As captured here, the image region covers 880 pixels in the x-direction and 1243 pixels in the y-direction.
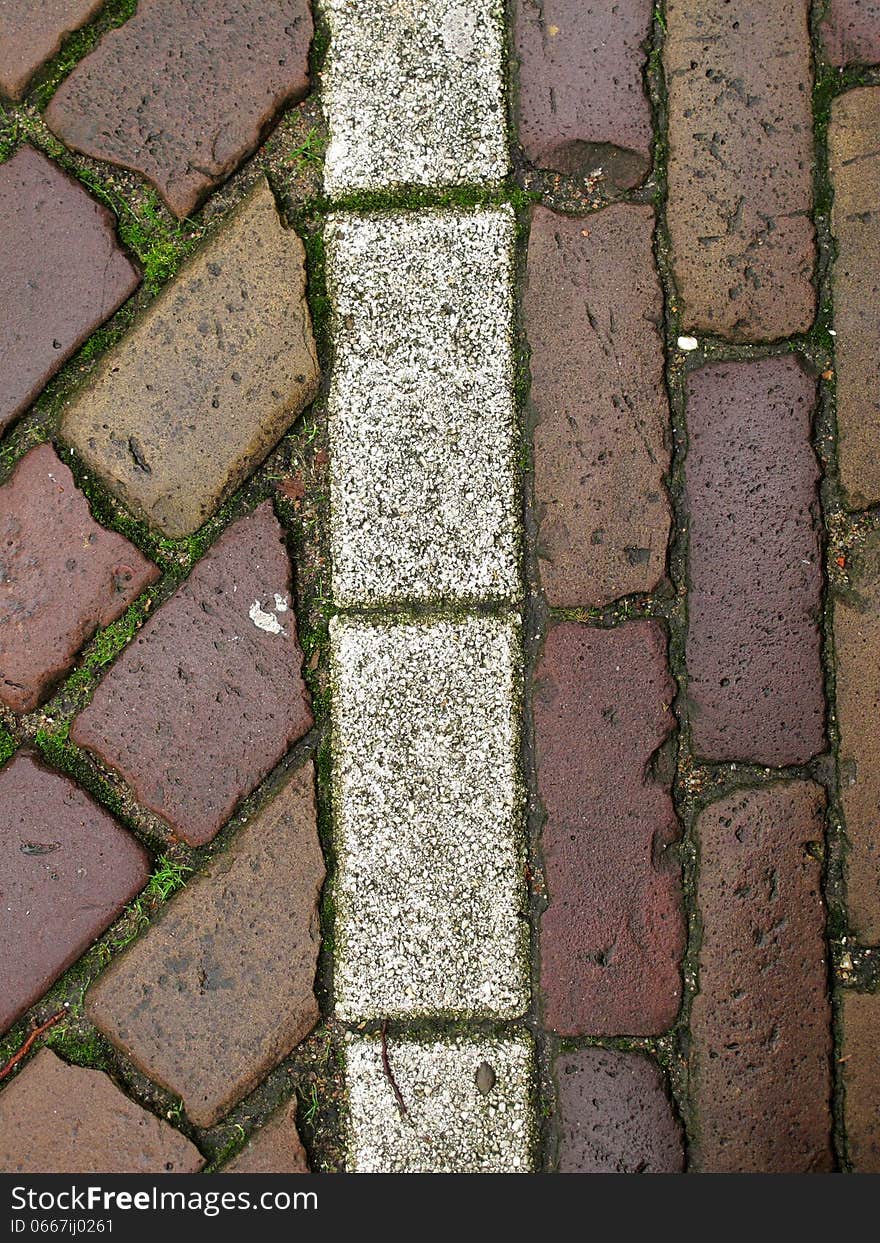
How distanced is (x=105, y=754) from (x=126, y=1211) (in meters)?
0.88

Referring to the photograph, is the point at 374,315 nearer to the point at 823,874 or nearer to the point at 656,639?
the point at 656,639

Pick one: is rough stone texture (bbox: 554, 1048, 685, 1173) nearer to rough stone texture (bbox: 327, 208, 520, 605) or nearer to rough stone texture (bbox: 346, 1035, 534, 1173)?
rough stone texture (bbox: 346, 1035, 534, 1173)

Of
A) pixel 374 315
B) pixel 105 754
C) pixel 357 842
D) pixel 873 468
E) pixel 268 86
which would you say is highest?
pixel 268 86

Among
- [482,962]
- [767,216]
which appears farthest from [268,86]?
[482,962]

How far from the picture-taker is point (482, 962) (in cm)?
182

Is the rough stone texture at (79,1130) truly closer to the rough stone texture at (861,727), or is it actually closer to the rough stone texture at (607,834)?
the rough stone texture at (607,834)

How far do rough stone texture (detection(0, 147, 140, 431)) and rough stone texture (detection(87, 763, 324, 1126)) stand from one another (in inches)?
38.6

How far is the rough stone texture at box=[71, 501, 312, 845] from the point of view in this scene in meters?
1.87

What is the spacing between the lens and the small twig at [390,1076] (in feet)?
5.94

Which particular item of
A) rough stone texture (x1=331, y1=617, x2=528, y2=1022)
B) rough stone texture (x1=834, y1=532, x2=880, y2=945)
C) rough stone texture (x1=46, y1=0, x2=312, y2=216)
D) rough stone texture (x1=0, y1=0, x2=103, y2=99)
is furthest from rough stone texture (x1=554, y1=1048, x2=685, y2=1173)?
rough stone texture (x1=0, y1=0, x2=103, y2=99)

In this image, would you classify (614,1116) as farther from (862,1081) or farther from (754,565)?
(754,565)

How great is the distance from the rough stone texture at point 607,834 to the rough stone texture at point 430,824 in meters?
0.07

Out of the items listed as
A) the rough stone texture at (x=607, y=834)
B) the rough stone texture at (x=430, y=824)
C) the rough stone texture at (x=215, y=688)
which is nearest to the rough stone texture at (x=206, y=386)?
the rough stone texture at (x=215, y=688)

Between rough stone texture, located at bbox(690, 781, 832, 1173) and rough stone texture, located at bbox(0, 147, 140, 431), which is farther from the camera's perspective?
rough stone texture, located at bbox(0, 147, 140, 431)
